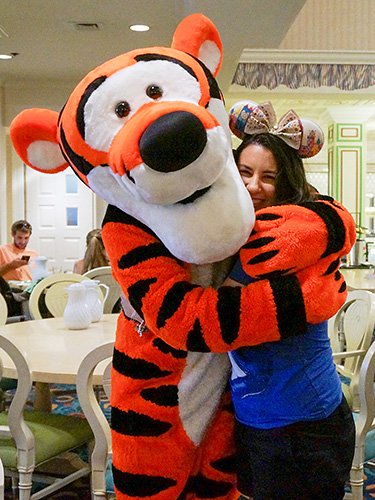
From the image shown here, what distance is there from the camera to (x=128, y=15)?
14.2ft

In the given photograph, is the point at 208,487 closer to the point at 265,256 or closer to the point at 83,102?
the point at 265,256

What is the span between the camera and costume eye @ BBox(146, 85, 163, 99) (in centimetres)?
92

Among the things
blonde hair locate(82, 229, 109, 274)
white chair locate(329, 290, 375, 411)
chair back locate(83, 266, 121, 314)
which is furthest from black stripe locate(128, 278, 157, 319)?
blonde hair locate(82, 229, 109, 274)

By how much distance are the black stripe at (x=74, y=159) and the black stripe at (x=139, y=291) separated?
21 cm

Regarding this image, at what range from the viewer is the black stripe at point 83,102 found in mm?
934

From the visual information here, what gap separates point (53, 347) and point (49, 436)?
1.30ft

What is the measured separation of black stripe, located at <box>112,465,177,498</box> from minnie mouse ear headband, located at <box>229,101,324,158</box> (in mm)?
690

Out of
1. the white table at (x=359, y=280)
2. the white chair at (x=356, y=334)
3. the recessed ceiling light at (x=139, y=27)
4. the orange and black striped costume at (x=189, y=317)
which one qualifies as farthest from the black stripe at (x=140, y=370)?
the recessed ceiling light at (x=139, y=27)

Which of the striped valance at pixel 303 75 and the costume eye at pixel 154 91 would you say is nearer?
the costume eye at pixel 154 91

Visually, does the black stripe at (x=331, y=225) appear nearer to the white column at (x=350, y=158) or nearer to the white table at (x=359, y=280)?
the white table at (x=359, y=280)

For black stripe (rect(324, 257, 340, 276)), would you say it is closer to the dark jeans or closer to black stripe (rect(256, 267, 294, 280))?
black stripe (rect(256, 267, 294, 280))

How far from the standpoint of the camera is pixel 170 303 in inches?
35.3

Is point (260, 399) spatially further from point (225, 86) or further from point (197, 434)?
point (225, 86)

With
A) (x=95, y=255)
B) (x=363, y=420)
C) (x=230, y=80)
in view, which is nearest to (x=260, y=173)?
(x=363, y=420)
